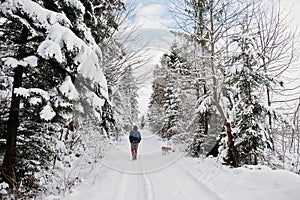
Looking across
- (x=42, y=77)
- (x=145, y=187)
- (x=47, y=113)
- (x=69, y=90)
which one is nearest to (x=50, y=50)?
(x=69, y=90)

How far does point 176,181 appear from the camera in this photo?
8109 mm

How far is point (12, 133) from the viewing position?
5793 millimetres

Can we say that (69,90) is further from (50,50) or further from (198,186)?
(198,186)

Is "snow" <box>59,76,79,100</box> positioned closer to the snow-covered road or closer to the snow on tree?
the snow on tree

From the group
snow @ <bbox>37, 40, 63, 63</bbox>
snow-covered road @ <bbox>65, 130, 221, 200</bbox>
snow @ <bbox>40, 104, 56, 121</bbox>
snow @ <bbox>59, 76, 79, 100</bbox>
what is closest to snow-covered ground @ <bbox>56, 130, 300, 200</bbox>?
snow-covered road @ <bbox>65, 130, 221, 200</bbox>

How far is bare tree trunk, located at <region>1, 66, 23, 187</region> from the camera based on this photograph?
573cm

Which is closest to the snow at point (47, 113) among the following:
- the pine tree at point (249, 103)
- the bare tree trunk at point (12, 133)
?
the bare tree trunk at point (12, 133)

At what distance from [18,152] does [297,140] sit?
358 inches

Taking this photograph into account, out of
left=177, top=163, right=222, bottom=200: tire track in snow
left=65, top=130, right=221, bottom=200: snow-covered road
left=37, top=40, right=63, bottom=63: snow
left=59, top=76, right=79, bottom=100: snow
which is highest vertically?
left=37, top=40, right=63, bottom=63: snow

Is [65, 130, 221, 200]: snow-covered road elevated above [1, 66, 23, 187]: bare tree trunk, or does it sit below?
below

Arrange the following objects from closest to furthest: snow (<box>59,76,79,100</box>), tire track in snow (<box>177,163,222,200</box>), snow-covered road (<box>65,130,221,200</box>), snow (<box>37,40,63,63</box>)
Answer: snow (<box>37,40,63,63</box>) < snow (<box>59,76,79,100</box>) < tire track in snow (<box>177,163,222,200</box>) < snow-covered road (<box>65,130,221,200</box>)

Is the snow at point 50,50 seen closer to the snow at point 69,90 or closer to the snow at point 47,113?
the snow at point 69,90

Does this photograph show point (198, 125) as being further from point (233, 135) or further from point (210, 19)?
point (210, 19)

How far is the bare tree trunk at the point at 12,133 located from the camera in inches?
226
